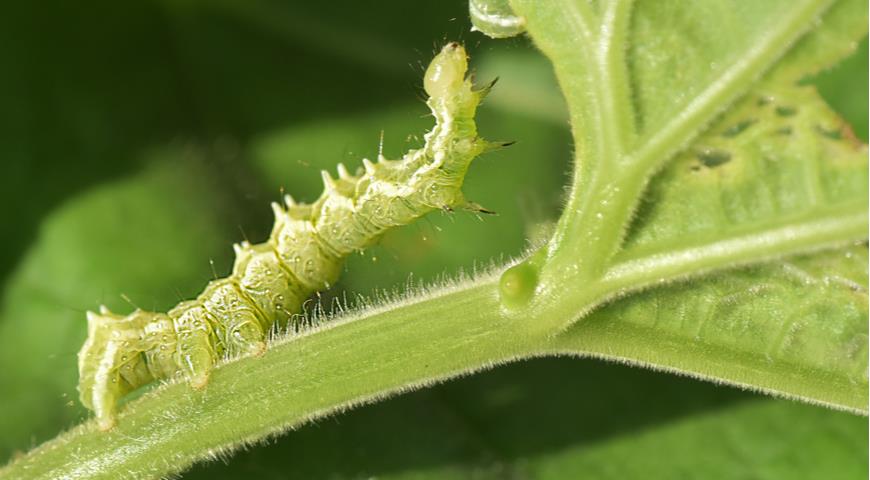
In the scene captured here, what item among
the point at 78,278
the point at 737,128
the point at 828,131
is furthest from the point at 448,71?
the point at 78,278

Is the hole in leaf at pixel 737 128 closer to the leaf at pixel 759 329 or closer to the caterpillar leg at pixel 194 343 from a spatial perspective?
the leaf at pixel 759 329

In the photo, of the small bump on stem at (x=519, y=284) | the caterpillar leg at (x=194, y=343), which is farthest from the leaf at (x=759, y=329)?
the caterpillar leg at (x=194, y=343)

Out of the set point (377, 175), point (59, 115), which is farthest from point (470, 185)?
point (59, 115)

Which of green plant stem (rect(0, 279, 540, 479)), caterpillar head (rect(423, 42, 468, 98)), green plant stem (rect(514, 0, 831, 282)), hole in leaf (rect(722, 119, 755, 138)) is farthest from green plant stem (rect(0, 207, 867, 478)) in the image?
caterpillar head (rect(423, 42, 468, 98))

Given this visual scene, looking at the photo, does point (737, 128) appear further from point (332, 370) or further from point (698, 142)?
point (332, 370)

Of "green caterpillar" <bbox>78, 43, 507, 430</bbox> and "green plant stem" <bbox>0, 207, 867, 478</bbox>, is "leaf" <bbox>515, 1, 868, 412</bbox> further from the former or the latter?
"green caterpillar" <bbox>78, 43, 507, 430</bbox>

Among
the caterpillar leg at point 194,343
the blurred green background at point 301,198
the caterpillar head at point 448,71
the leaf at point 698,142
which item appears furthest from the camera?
the blurred green background at point 301,198

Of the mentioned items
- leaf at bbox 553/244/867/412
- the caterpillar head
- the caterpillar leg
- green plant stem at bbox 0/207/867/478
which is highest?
the caterpillar head
